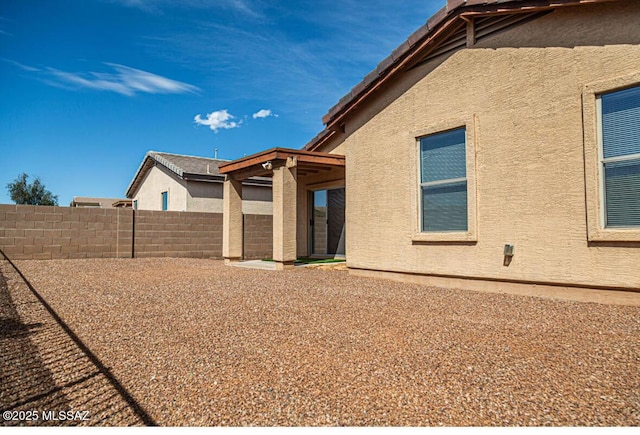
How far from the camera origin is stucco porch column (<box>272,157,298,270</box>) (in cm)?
984

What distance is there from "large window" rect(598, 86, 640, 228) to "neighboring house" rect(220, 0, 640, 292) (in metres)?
0.01

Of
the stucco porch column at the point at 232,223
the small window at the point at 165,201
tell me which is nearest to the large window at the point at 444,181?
the stucco porch column at the point at 232,223

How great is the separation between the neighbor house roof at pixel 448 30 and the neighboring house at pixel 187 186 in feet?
33.6

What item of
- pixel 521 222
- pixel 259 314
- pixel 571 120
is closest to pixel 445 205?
pixel 521 222

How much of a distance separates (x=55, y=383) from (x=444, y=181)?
6.40 meters

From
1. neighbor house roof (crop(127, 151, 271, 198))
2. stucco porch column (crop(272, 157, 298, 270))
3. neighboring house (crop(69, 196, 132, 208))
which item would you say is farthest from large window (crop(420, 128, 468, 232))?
neighboring house (crop(69, 196, 132, 208))

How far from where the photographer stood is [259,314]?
16.6 ft

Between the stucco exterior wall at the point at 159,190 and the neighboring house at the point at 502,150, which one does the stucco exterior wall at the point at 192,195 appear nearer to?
the stucco exterior wall at the point at 159,190

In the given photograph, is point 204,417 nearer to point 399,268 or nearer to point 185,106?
point 399,268

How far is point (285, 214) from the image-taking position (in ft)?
32.3

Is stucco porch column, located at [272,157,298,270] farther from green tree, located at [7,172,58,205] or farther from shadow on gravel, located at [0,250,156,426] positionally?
green tree, located at [7,172,58,205]

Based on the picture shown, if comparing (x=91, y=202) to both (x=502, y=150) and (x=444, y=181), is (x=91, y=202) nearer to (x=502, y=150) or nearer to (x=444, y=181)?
(x=444, y=181)

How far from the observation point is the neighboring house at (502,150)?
5.49 meters

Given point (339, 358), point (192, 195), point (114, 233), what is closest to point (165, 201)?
point (192, 195)
